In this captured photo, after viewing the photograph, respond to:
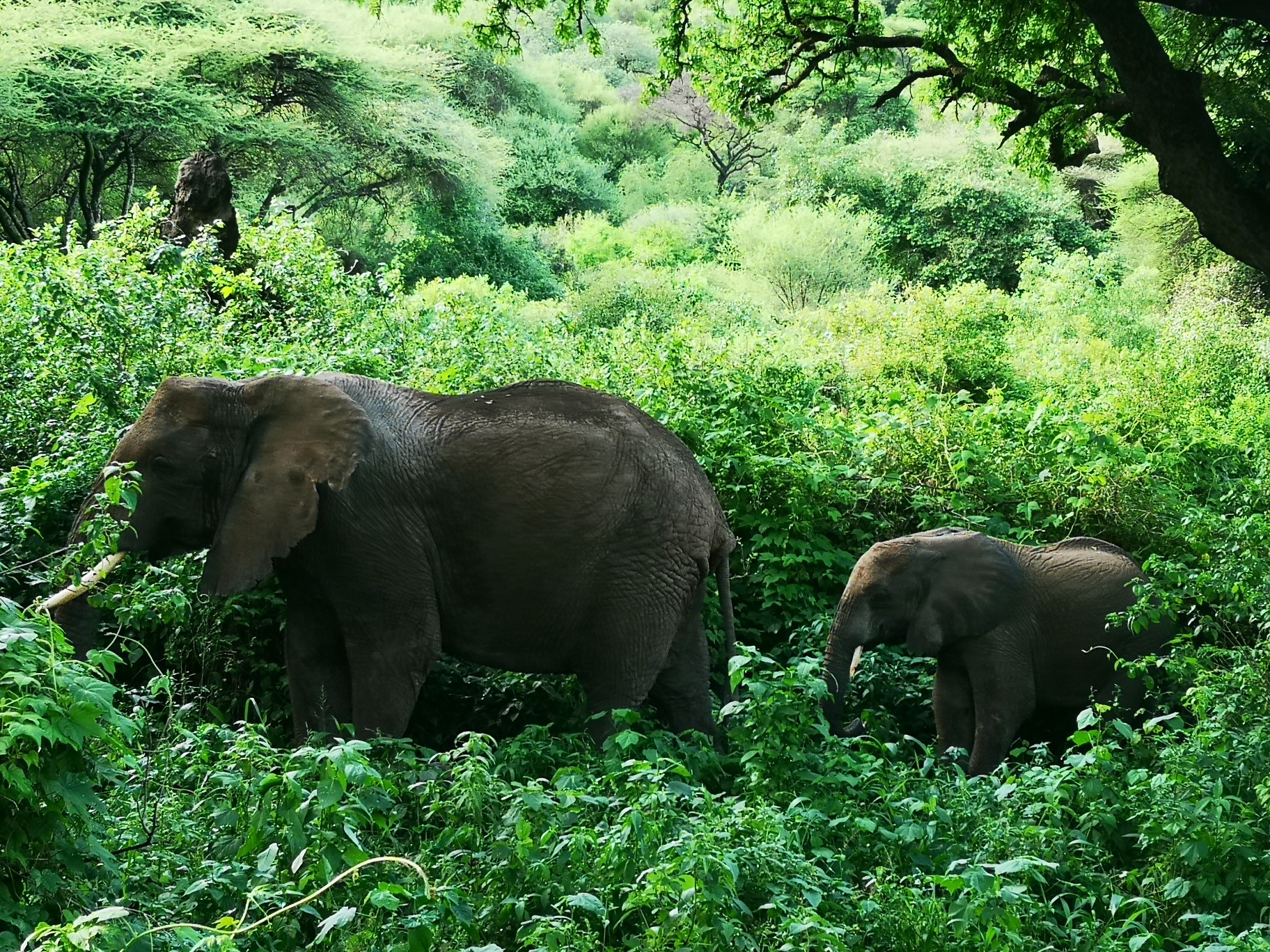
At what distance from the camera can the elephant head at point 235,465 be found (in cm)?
584

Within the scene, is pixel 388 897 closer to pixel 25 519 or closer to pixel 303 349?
pixel 25 519

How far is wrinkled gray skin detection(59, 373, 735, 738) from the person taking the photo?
599 cm

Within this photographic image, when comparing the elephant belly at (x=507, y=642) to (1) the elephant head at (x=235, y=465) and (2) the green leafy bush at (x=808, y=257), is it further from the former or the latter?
(2) the green leafy bush at (x=808, y=257)

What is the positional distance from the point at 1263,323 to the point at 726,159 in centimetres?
3208

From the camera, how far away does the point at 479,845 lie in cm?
423

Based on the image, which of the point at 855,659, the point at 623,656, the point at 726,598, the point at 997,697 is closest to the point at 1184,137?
the point at 997,697

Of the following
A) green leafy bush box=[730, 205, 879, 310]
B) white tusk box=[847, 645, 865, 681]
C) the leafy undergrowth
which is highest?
the leafy undergrowth

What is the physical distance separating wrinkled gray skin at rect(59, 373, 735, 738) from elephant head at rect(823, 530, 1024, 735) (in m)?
0.86

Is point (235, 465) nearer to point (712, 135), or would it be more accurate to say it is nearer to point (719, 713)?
point (719, 713)

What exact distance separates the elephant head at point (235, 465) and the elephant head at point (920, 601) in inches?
103

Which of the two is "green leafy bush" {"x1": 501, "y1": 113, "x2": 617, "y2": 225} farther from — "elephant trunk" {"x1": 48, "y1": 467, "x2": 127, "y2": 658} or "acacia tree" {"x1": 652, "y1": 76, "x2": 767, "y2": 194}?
"elephant trunk" {"x1": 48, "y1": 467, "x2": 127, "y2": 658}

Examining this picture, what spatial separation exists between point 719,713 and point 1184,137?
3401 mm

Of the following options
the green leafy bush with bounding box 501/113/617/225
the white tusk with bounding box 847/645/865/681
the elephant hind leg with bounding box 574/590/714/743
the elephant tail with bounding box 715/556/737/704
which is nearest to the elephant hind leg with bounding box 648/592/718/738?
the elephant tail with bounding box 715/556/737/704

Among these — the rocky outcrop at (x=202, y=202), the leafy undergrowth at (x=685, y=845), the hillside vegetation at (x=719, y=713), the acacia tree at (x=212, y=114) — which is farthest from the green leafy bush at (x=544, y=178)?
the leafy undergrowth at (x=685, y=845)
